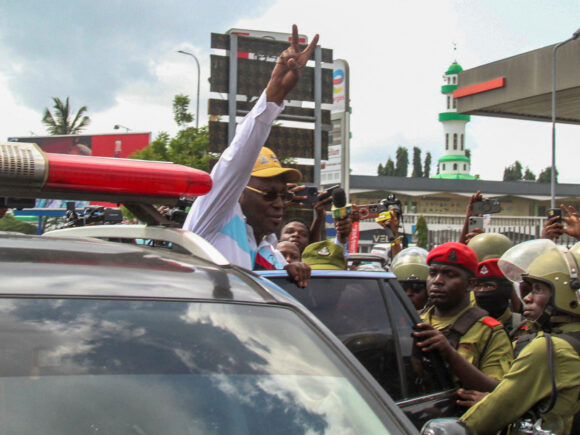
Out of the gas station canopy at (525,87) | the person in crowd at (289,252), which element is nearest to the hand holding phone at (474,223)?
the person in crowd at (289,252)

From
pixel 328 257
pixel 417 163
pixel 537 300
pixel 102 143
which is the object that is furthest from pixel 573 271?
Answer: pixel 417 163

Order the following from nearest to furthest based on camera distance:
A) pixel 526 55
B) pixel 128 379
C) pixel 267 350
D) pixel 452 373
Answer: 1. pixel 128 379
2. pixel 267 350
3. pixel 452 373
4. pixel 526 55

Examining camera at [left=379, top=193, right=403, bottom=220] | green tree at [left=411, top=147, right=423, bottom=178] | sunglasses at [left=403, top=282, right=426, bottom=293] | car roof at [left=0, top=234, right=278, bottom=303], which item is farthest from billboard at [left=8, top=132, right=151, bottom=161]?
green tree at [left=411, top=147, right=423, bottom=178]

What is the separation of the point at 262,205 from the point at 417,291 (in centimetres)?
207

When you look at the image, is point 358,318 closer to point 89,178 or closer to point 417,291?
point 89,178

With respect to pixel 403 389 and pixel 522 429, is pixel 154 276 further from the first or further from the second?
pixel 522 429

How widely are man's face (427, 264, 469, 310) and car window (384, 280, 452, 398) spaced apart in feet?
2.44

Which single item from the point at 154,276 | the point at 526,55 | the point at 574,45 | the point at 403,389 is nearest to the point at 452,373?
the point at 403,389

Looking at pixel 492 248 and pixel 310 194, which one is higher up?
pixel 310 194

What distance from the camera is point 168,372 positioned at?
168 centimetres

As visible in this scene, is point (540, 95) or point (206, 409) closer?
point (206, 409)

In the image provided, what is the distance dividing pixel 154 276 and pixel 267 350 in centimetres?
36

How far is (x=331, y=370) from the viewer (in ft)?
6.03

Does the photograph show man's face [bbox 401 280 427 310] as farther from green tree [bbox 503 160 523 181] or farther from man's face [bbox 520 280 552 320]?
green tree [bbox 503 160 523 181]
